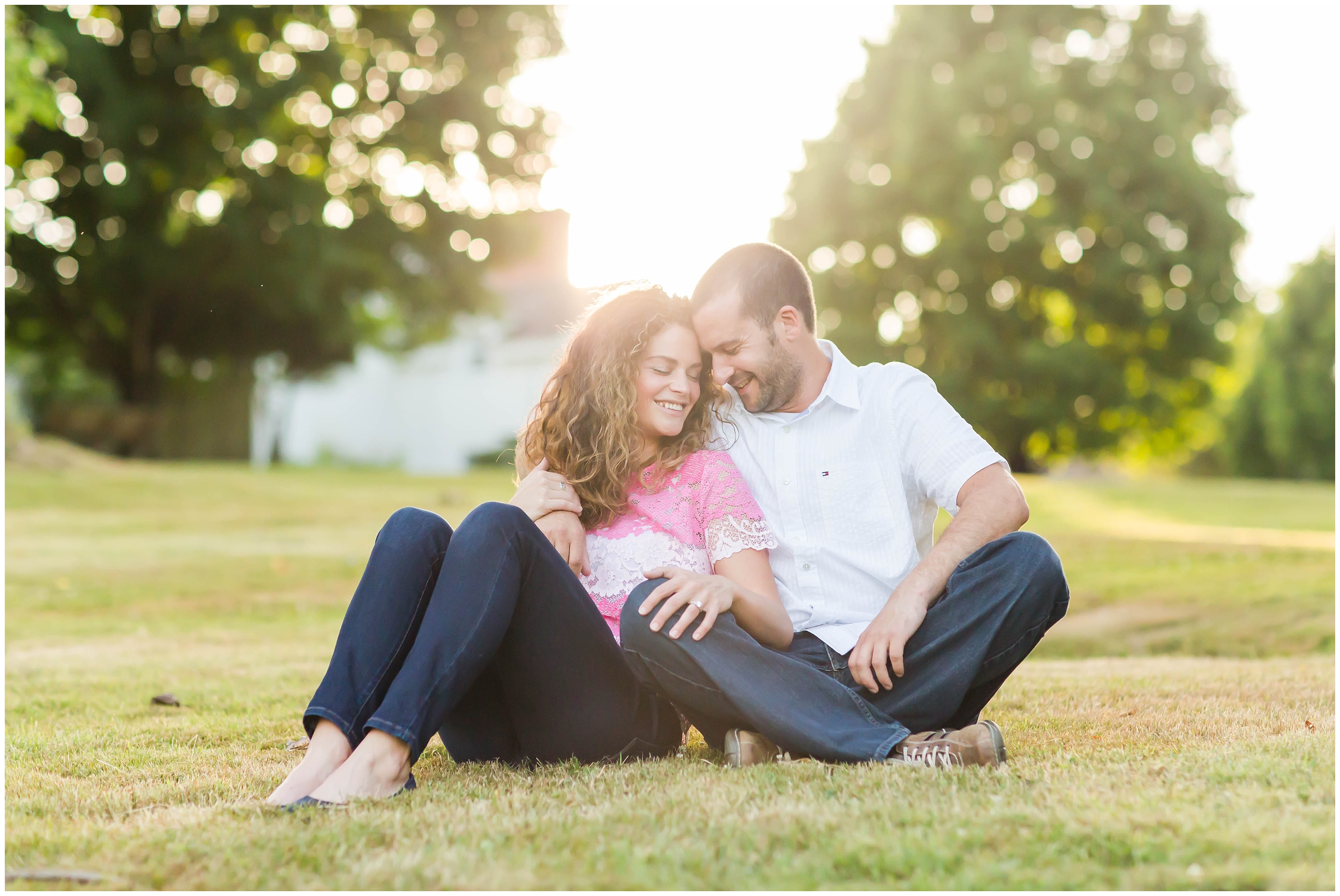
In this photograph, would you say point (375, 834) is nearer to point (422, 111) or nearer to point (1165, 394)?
point (422, 111)

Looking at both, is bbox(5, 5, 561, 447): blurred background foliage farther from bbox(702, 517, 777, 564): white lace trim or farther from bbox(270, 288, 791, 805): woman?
bbox(702, 517, 777, 564): white lace trim

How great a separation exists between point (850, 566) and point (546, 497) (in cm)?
82

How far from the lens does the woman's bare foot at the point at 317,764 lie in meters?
2.47

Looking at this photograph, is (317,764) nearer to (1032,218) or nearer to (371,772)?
(371,772)

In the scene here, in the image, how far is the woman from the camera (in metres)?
2.54

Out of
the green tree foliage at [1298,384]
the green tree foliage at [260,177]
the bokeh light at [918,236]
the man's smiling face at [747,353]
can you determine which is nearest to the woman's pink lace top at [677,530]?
the man's smiling face at [747,353]

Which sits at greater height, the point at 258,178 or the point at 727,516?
the point at 258,178

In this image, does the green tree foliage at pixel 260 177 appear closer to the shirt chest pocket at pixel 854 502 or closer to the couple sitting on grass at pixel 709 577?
the couple sitting on grass at pixel 709 577

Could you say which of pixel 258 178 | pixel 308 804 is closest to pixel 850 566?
pixel 308 804

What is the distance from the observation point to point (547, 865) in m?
2.03

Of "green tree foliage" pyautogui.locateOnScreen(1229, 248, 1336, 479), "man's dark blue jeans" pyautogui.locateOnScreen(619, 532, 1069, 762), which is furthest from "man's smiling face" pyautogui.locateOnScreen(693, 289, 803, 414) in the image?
"green tree foliage" pyautogui.locateOnScreen(1229, 248, 1336, 479)

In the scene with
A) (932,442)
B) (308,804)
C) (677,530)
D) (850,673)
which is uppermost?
(932,442)

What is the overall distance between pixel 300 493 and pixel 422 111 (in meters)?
8.43

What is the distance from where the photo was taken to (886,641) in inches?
107
